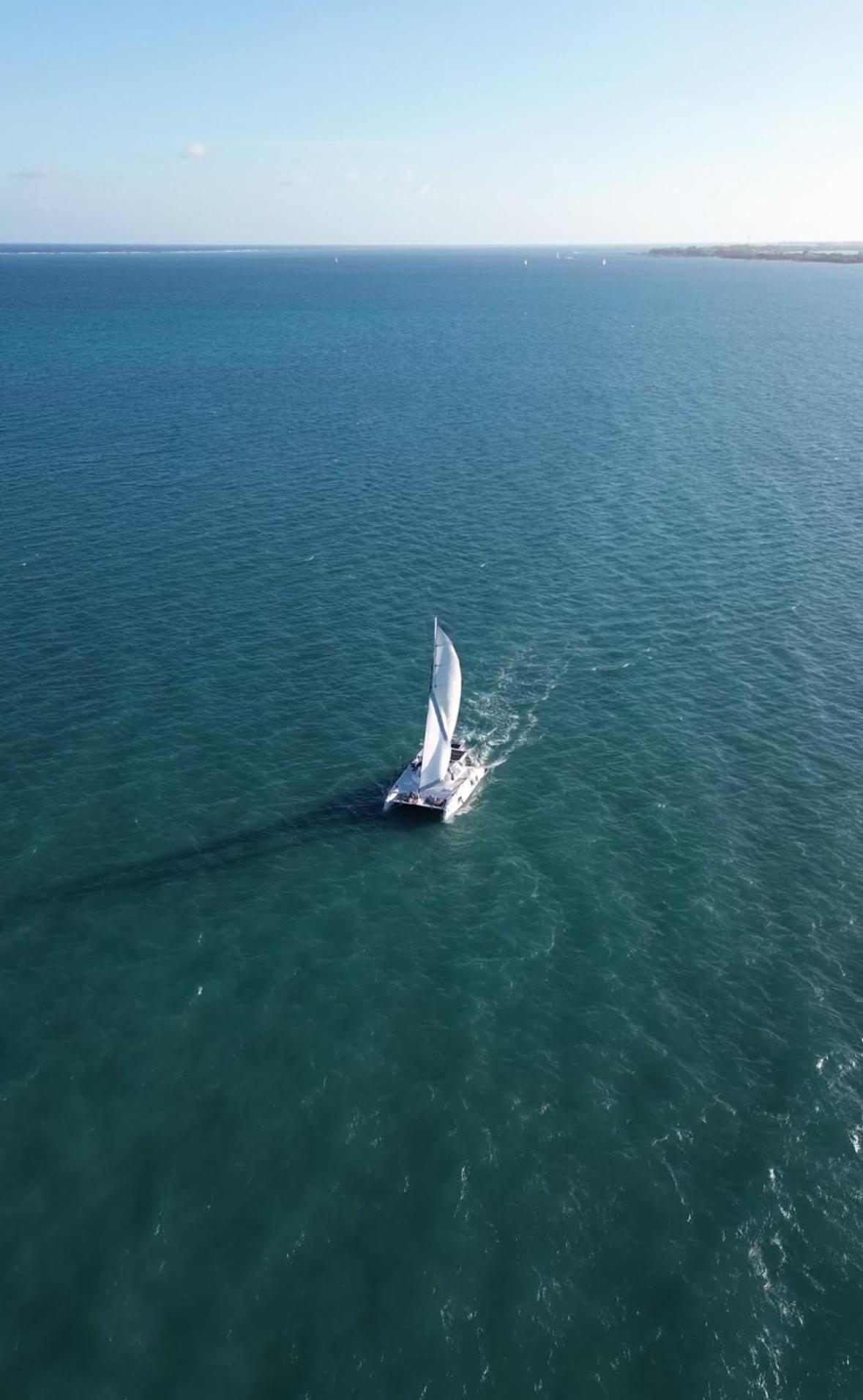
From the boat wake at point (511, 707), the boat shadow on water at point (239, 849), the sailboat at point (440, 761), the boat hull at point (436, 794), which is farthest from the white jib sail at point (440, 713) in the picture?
the boat wake at point (511, 707)

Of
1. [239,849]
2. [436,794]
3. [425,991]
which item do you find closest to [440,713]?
[436,794]

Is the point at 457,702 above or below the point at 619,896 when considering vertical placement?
above

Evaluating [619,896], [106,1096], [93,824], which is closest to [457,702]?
[619,896]

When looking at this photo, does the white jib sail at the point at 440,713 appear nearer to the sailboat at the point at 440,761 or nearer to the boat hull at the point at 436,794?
the sailboat at the point at 440,761

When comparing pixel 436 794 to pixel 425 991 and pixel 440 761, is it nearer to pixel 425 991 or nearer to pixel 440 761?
pixel 440 761

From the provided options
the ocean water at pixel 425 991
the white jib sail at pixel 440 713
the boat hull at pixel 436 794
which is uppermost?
A: the white jib sail at pixel 440 713

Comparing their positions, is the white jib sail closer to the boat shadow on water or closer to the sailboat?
the sailboat

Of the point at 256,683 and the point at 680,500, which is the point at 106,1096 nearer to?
the point at 256,683
